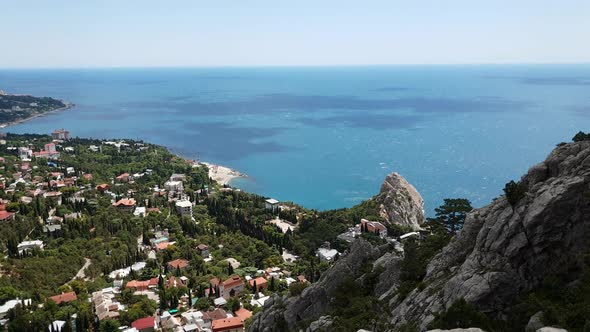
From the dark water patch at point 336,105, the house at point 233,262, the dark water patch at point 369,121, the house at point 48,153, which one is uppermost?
the dark water patch at point 336,105

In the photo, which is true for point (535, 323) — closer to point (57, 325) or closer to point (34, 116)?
point (57, 325)

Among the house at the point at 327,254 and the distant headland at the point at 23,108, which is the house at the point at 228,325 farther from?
the distant headland at the point at 23,108

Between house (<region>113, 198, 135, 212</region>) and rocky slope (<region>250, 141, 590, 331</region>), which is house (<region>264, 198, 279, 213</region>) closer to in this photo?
house (<region>113, 198, 135, 212</region>)

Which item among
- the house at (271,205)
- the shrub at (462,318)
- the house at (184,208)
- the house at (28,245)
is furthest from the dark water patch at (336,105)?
the shrub at (462,318)

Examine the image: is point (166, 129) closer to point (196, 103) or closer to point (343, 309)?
point (196, 103)

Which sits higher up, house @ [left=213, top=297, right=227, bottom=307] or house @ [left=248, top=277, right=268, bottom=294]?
house @ [left=213, top=297, right=227, bottom=307]

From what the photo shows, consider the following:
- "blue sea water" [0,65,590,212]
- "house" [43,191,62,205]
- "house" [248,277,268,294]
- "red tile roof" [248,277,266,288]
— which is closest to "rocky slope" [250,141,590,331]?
"house" [248,277,268,294]
